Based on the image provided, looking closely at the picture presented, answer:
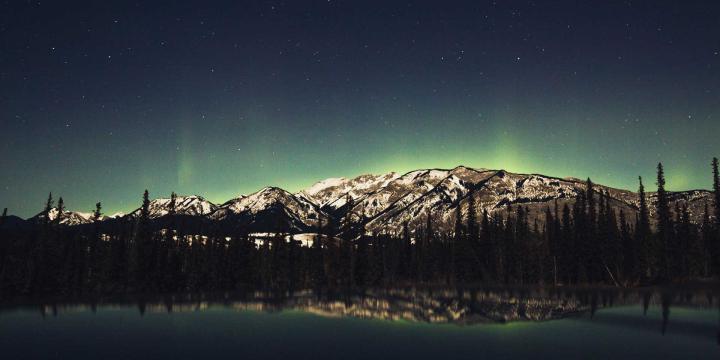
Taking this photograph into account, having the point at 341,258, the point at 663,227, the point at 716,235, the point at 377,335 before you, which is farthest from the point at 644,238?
the point at 377,335

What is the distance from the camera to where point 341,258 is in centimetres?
10812

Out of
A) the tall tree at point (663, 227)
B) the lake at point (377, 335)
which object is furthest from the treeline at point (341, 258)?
the lake at point (377, 335)

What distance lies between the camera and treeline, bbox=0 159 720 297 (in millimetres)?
80250

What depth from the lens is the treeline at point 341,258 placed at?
80.2 meters

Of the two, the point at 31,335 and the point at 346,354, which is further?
the point at 31,335

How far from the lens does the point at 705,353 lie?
56.9 ft

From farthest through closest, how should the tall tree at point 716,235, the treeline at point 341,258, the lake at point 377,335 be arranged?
the tall tree at point 716,235
the treeline at point 341,258
the lake at point 377,335

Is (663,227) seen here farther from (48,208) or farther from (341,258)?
(48,208)

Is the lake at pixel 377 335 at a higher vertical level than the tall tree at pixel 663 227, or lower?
lower

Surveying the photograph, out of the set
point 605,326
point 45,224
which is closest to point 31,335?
point 605,326

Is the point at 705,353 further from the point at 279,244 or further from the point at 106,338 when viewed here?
the point at 279,244

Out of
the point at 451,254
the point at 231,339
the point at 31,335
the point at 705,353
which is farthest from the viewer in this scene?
the point at 451,254

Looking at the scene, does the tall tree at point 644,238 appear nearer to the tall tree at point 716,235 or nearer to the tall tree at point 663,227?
the tall tree at point 663,227

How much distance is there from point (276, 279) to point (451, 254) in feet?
152
